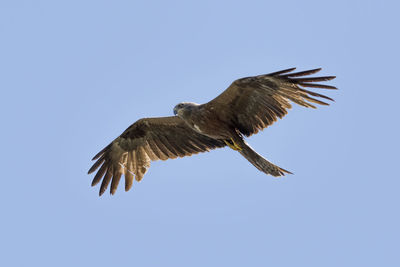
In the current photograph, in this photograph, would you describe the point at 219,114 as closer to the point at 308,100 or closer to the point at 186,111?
the point at 186,111

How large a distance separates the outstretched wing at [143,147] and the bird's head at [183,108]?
2.62 ft

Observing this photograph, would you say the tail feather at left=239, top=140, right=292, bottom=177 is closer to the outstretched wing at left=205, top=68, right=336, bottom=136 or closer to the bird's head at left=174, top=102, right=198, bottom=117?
the outstretched wing at left=205, top=68, right=336, bottom=136

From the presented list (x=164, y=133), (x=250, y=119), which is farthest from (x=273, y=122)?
(x=164, y=133)

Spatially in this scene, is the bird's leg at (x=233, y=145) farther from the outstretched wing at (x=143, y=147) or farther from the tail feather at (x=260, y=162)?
the outstretched wing at (x=143, y=147)

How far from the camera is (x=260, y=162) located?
1199cm

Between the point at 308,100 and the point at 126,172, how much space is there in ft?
14.2

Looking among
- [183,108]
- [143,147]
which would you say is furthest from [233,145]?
[143,147]

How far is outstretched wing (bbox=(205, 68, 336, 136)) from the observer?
11375 millimetres

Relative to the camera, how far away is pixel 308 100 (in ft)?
37.3

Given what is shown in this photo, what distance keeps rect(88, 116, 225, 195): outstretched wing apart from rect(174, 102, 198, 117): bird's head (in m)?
0.80

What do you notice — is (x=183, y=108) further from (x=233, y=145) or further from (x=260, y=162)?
(x=260, y=162)

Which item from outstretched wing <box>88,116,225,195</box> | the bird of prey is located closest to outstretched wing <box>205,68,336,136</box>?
the bird of prey

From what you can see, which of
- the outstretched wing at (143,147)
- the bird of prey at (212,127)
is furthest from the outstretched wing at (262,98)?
the outstretched wing at (143,147)

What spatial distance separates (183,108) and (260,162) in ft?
5.89
